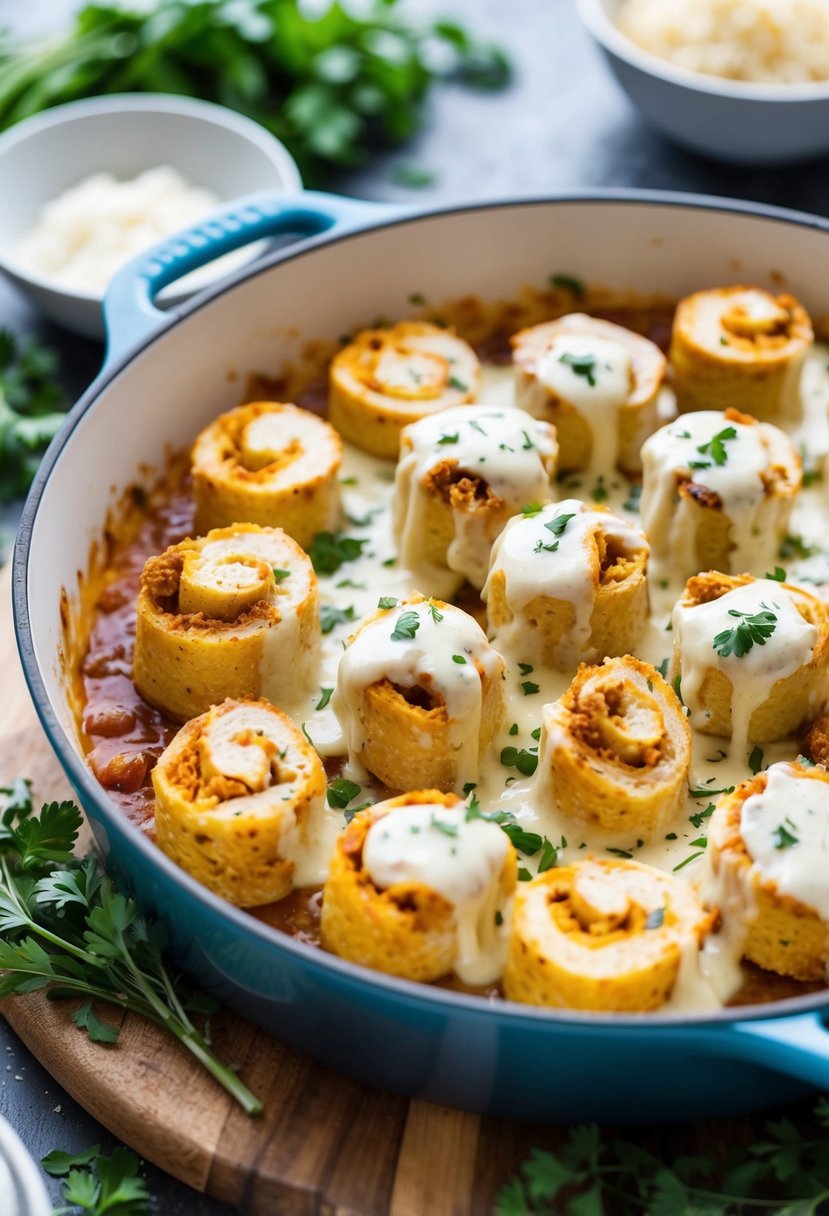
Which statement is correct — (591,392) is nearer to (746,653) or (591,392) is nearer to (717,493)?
(717,493)

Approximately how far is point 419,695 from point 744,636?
0.80m

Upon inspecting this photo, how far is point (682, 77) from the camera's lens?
Result: 17.9 feet

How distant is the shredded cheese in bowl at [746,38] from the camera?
224 inches

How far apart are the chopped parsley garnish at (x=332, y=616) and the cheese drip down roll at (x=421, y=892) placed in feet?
2.99

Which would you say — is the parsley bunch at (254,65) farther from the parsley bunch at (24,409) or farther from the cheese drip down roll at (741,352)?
the cheese drip down roll at (741,352)

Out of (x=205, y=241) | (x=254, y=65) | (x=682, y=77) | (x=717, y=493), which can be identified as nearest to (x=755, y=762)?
(x=717, y=493)

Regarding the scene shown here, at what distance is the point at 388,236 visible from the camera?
468cm

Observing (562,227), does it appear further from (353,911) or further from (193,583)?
(353,911)

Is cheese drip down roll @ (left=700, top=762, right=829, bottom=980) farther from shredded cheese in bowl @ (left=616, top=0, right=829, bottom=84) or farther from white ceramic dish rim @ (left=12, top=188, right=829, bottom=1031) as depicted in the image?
shredded cheese in bowl @ (left=616, top=0, right=829, bottom=84)

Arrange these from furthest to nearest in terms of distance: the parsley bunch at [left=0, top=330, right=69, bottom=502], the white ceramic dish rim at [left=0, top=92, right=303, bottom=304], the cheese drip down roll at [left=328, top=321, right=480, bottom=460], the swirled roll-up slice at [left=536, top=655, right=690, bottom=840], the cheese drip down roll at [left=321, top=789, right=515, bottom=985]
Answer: the white ceramic dish rim at [left=0, top=92, right=303, bottom=304] < the parsley bunch at [left=0, top=330, right=69, bottom=502] < the cheese drip down roll at [left=328, top=321, right=480, bottom=460] < the swirled roll-up slice at [left=536, top=655, right=690, bottom=840] < the cheese drip down roll at [left=321, top=789, right=515, bottom=985]

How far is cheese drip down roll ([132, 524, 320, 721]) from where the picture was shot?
3.62m

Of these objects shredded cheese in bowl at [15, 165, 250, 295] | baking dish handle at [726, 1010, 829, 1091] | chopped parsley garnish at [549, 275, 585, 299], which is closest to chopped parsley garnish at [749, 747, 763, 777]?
baking dish handle at [726, 1010, 829, 1091]

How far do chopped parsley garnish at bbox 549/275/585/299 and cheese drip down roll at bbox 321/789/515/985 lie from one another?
2.45m

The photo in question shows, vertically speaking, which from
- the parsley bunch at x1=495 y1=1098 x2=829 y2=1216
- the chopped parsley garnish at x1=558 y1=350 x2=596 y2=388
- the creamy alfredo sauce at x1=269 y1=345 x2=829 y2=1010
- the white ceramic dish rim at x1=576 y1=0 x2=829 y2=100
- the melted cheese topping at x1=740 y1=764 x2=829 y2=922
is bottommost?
the parsley bunch at x1=495 y1=1098 x2=829 y2=1216
